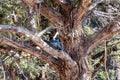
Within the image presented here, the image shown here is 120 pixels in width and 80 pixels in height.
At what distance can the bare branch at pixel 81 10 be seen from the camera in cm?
210

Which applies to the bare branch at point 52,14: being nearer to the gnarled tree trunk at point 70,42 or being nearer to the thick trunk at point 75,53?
the gnarled tree trunk at point 70,42

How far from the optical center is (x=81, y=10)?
224 cm

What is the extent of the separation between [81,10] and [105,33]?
29 centimetres

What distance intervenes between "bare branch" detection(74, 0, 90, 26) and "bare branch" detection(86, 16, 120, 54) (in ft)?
0.68

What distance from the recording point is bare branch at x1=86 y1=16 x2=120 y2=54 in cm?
221

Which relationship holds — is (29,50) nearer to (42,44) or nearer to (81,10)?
(42,44)

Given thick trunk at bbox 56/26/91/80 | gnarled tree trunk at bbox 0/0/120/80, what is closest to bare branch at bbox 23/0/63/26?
gnarled tree trunk at bbox 0/0/120/80

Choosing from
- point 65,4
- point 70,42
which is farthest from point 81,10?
point 70,42

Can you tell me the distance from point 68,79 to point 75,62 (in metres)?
0.19

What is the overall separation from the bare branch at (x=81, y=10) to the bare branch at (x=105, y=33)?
0.21m

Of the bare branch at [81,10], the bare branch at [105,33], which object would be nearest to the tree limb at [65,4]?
the bare branch at [81,10]

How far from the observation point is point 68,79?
246cm

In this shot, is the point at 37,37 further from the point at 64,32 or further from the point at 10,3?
the point at 10,3

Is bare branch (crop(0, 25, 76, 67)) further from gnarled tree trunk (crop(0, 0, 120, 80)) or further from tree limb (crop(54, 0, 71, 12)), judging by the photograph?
tree limb (crop(54, 0, 71, 12))
